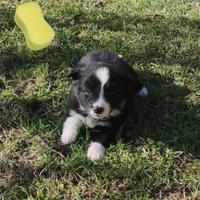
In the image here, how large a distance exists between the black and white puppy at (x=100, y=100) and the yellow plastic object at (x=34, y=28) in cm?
85

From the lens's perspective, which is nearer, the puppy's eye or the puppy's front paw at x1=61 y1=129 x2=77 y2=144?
the puppy's eye

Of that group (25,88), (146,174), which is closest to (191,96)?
(146,174)

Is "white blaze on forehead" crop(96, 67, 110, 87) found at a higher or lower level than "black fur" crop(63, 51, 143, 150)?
higher

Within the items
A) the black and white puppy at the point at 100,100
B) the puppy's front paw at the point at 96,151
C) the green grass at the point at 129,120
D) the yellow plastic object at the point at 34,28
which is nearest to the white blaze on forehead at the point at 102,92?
the black and white puppy at the point at 100,100

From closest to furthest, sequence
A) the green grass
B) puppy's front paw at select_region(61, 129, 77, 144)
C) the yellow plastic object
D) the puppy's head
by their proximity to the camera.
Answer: the green grass → the puppy's head → puppy's front paw at select_region(61, 129, 77, 144) → the yellow plastic object

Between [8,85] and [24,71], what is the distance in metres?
0.29

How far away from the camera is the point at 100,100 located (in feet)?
16.3

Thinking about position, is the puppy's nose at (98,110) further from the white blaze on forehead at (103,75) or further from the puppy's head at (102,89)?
the white blaze on forehead at (103,75)

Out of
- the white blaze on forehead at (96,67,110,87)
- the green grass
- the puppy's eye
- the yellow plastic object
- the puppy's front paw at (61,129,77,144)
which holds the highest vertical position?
the white blaze on forehead at (96,67,110,87)

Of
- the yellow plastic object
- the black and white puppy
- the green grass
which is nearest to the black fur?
the black and white puppy

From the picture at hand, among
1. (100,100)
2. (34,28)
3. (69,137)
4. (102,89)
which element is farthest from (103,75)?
(34,28)

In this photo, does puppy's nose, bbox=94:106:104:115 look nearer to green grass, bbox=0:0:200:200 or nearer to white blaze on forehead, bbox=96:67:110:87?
white blaze on forehead, bbox=96:67:110:87

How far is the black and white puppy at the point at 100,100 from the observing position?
5.02 meters

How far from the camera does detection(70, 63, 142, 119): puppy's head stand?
5.00 metres
